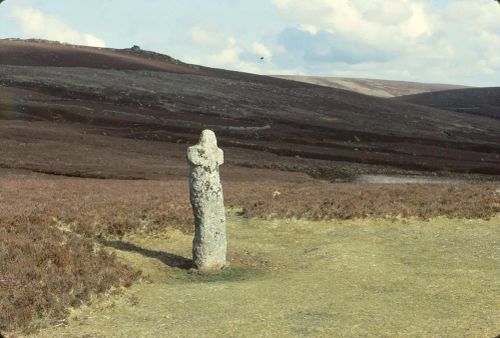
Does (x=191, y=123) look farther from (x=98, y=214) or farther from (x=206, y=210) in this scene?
(x=206, y=210)

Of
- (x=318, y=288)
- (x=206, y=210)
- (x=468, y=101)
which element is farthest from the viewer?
(x=468, y=101)

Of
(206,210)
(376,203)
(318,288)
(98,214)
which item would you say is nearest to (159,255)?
(206,210)

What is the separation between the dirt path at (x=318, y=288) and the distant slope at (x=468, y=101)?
15380 centimetres

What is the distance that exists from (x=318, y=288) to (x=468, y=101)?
185 metres

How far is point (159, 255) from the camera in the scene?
21406 millimetres

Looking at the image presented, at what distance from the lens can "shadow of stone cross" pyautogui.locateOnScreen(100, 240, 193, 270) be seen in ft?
67.4

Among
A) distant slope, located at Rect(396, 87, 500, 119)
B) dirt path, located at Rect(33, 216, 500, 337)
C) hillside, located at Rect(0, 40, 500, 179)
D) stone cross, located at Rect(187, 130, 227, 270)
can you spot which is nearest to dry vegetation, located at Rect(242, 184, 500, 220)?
dirt path, located at Rect(33, 216, 500, 337)

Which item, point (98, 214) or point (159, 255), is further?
point (98, 214)

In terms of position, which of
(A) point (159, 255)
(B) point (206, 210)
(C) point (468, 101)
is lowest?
(A) point (159, 255)

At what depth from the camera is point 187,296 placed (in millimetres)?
16562

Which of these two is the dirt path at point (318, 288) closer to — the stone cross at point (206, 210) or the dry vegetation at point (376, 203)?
the stone cross at point (206, 210)

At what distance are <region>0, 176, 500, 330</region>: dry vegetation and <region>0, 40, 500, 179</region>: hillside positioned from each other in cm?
1774

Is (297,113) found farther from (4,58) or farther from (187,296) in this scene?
(187,296)

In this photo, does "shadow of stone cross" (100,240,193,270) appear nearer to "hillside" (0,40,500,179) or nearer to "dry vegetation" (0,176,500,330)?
"dry vegetation" (0,176,500,330)
